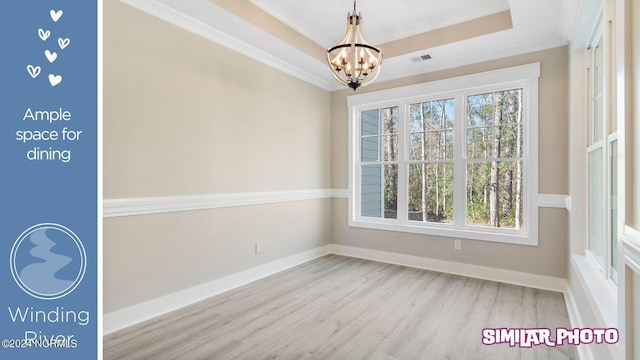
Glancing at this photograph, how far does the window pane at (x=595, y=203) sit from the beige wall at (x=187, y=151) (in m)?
2.93

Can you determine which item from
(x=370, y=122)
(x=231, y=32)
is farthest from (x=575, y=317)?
(x=231, y=32)

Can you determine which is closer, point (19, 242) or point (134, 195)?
point (19, 242)

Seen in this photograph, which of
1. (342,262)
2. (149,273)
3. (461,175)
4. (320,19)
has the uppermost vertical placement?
(320,19)

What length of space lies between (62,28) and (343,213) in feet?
13.0

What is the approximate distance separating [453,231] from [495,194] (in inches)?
24.9

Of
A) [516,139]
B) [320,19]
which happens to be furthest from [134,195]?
[516,139]

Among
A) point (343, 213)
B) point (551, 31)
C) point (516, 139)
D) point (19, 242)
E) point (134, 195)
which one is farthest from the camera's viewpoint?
point (343, 213)

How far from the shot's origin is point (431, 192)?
393 cm

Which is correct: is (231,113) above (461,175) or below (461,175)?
above

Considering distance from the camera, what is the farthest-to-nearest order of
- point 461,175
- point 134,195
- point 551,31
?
point 461,175
point 551,31
point 134,195

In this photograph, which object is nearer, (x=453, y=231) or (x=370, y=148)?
A: (x=453, y=231)

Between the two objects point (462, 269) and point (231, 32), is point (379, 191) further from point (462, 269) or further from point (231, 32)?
point (231, 32)

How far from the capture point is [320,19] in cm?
319

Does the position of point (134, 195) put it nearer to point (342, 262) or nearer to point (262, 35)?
point (262, 35)
